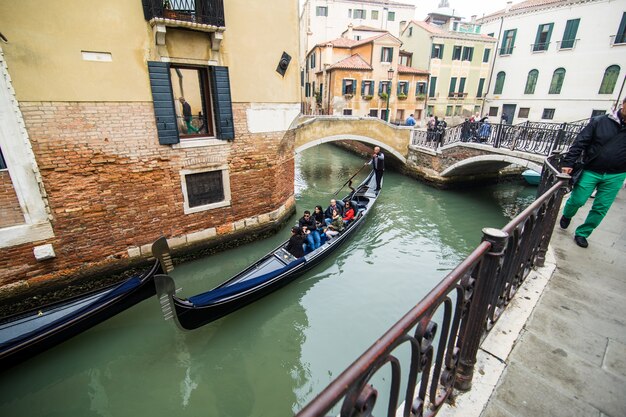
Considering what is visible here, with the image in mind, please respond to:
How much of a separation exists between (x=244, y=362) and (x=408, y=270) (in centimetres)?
323

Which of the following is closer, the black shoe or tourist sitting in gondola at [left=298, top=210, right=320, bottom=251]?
the black shoe

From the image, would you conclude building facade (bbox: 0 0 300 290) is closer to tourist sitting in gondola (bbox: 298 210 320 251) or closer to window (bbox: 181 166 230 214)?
window (bbox: 181 166 230 214)

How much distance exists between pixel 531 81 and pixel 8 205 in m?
20.9

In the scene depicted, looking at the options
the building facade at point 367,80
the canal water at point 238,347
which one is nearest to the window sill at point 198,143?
the canal water at point 238,347

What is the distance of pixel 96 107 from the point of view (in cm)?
407

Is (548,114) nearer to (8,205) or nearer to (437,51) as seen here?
(437,51)

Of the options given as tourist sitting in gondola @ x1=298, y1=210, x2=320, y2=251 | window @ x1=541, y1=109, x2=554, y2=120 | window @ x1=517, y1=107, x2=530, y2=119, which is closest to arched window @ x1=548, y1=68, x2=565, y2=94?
window @ x1=541, y1=109, x2=554, y2=120

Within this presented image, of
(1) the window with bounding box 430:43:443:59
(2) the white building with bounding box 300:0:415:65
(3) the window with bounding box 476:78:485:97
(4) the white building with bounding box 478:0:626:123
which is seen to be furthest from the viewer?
(2) the white building with bounding box 300:0:415:65

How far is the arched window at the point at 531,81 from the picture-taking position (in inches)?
630

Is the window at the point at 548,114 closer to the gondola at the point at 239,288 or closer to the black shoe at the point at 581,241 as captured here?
the gondola at the point at 239,288

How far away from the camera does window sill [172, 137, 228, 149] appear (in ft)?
16.1

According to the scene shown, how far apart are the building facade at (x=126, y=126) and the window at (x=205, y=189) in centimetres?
2

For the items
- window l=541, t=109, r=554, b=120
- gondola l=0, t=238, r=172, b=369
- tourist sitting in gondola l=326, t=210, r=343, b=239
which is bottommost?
gondola l=0, t=238, r=172, b=369

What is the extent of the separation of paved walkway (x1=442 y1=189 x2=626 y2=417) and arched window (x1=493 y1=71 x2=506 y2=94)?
19.5 meters
